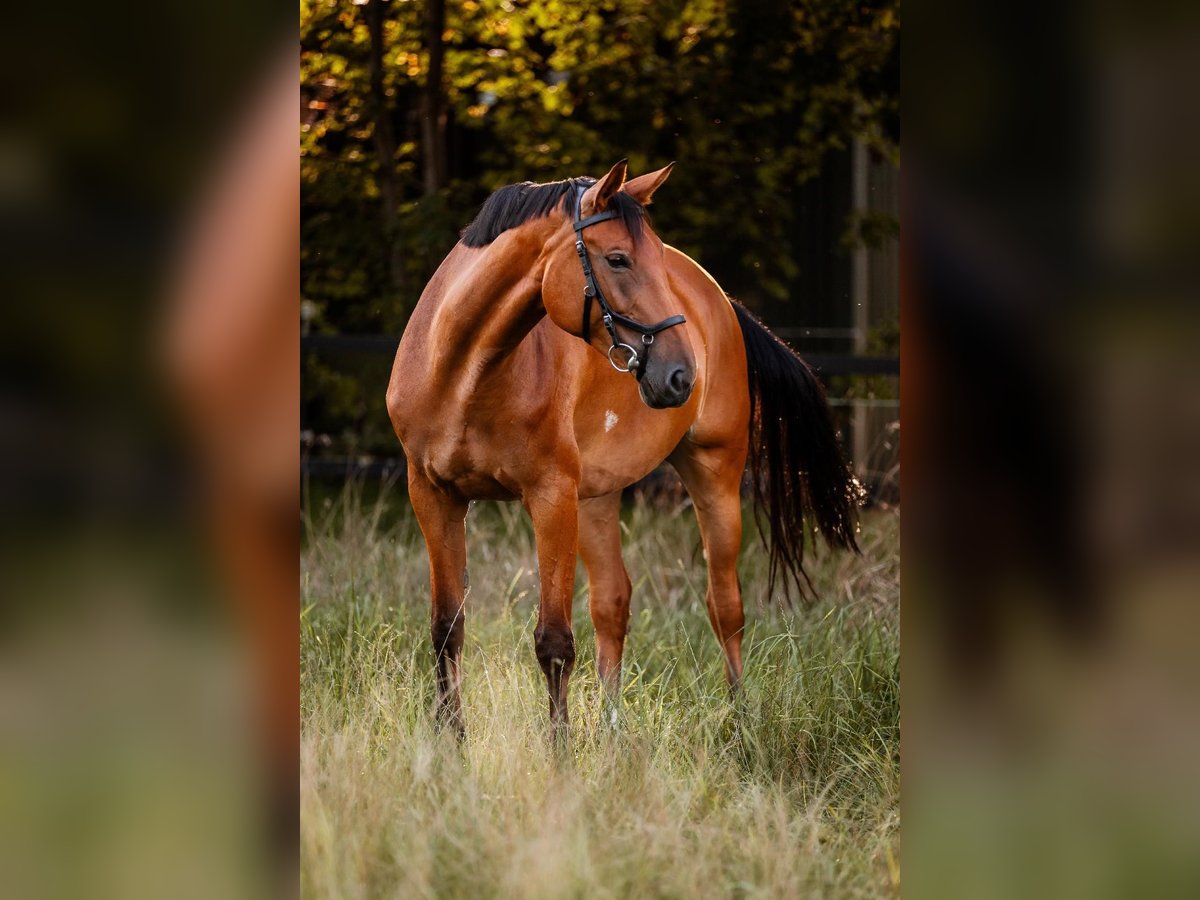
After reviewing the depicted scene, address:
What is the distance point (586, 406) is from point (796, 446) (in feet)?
3.65

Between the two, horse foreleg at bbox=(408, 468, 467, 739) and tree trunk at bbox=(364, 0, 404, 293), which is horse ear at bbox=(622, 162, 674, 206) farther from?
tree trunk at bbox=(364, 0, 404, 293)

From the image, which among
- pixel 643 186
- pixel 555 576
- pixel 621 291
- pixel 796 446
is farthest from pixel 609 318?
pixel 796 446

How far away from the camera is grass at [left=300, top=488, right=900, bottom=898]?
7.92 feet

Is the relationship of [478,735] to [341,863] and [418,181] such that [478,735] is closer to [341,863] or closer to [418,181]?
[341,863]

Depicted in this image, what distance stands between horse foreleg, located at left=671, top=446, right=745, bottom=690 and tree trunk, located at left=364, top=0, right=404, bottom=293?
3039 millimetres

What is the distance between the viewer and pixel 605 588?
4355 millimetres

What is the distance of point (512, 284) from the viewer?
3.38 meters

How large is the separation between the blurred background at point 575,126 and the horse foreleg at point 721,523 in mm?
2064

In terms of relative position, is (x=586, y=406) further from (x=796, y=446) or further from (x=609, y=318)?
(x=796, y=446)

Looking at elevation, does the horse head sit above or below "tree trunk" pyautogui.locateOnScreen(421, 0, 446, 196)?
below

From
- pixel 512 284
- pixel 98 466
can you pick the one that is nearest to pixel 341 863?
pixel 98 466

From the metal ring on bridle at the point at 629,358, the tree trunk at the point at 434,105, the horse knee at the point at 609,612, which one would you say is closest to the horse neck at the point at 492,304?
the metal ring on bridle at the point at 629,358

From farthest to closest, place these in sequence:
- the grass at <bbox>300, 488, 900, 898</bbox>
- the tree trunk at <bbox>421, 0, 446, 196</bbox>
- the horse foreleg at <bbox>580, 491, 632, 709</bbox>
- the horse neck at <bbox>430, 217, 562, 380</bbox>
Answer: the tree trunk at <bbox>421, 0, 446, 196</bbox>
the horse foreleg at <bbox>580, 491, 632, 709</bbox>
the horse neck at <bbox>430, 217, 562, 380</bbox>
the grass at <bbox>300, 488, 900, 898</bbox>

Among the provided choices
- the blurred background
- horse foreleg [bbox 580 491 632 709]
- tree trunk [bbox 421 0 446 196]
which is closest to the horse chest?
horse foreleg [bbox 580 491 632 709]
